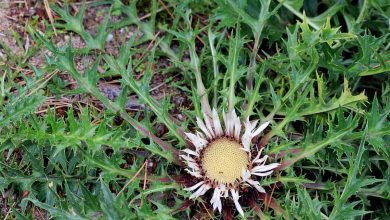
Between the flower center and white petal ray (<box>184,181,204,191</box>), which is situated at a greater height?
the flower center

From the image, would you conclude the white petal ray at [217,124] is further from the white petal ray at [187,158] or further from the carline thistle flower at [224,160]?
the white petal ray at [187,158]

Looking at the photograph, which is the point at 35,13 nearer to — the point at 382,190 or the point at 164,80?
the point at 164,80

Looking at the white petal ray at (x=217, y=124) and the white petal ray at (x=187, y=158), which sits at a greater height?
the white petal ray at (x=217, y=124)

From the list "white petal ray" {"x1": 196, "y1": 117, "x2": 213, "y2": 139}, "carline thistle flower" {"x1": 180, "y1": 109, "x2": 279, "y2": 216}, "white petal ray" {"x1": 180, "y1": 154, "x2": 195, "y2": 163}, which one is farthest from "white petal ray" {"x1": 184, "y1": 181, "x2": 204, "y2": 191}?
"white petal ray" {"x1": 196, "y1": 117, "x2": 213, "y2": 139}

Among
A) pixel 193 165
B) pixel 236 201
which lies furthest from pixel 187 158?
pixel 236 201

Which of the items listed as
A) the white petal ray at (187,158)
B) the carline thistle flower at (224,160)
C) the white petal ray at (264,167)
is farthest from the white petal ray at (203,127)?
the white petal ray at (264,167)

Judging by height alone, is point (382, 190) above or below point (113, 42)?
below

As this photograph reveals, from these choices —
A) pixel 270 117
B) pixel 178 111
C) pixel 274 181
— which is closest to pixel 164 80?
pixel 178 111

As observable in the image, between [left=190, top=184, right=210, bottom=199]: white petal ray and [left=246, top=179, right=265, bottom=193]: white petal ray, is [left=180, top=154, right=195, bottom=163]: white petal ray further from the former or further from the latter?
[left=246, top=179, right=265, bottom=193]: white petal ray
